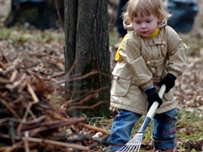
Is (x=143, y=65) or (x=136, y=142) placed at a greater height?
(x=143, y=65)

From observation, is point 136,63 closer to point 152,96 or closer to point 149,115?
point 152,96

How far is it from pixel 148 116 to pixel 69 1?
1609 millimetres

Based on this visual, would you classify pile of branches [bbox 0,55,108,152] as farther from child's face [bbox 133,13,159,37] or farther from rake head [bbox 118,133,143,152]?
child's face [bbox 133,13,159,37]

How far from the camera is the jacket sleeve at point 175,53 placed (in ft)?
14.9

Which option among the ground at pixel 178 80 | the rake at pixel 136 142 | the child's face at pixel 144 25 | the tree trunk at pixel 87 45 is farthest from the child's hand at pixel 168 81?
the tree trunk at pixel 87 45

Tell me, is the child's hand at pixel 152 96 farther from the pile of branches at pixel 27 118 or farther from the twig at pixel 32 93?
the twig at pixel 32 93

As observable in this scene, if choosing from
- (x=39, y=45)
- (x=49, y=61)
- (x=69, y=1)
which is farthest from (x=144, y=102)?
(x=39, y=45)

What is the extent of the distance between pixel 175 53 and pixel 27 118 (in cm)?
204

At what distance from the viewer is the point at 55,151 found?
296cm

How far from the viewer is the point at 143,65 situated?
439 centimetres

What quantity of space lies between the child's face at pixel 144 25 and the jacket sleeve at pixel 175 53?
0.70 ft

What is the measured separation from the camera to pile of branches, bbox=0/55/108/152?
108 inches

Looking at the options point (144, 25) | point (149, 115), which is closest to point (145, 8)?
point (144, 25)

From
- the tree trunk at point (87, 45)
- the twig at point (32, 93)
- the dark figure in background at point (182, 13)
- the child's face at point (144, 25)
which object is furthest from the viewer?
the dark figure in background at point (182, 13)
